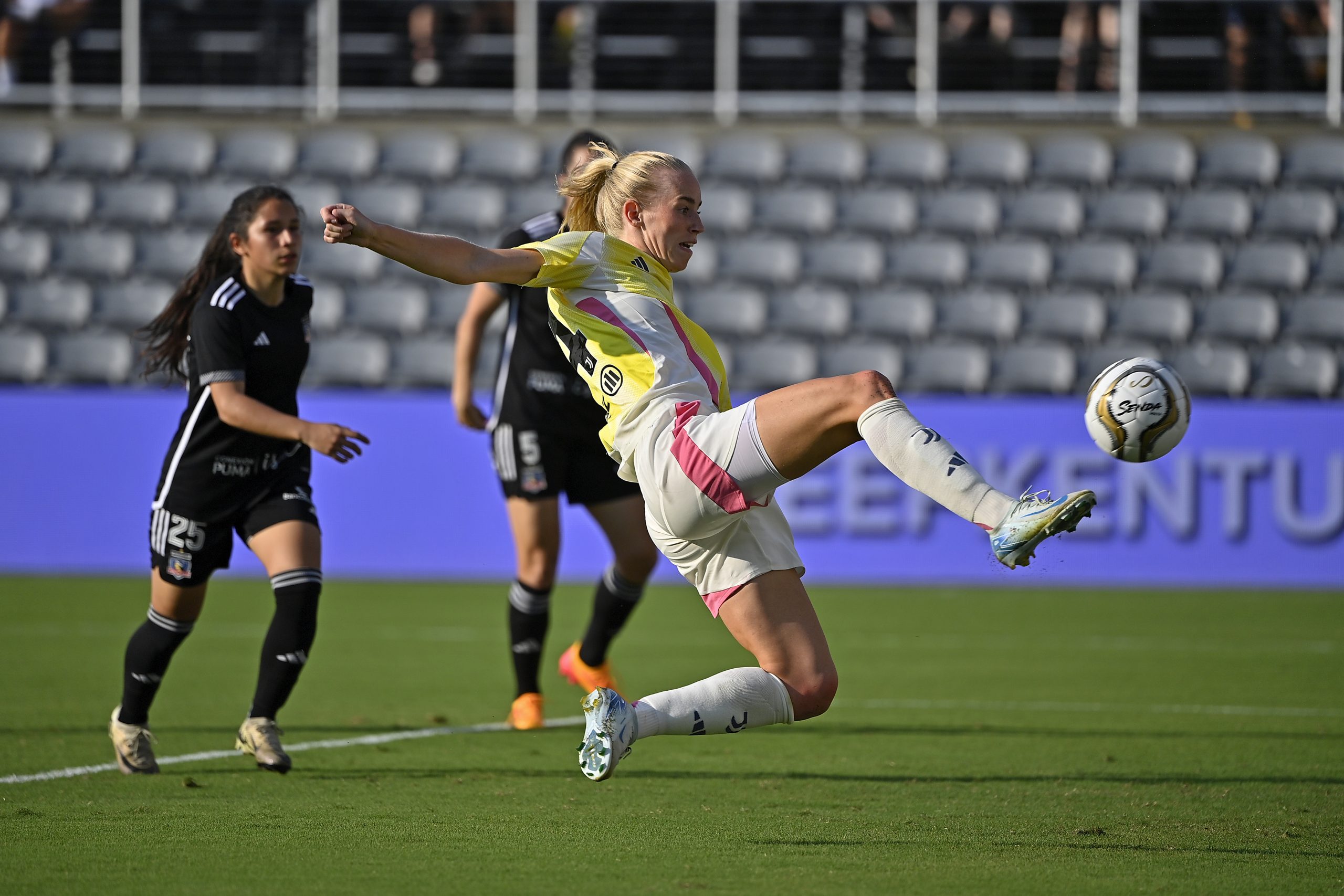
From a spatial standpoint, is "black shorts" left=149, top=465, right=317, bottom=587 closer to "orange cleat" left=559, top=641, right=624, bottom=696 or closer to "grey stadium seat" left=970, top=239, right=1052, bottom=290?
"orange cleat" left=559, top=641, right=624, bottom=696

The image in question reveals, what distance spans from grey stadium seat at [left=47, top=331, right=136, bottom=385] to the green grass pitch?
201 inches

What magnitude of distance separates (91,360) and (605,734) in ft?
40.2

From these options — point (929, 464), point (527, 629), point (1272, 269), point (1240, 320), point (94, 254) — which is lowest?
point (527, 629)

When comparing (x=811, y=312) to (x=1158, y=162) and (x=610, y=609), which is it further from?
(x=610, y=609)

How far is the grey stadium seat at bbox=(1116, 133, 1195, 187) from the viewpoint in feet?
51.6

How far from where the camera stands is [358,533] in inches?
484

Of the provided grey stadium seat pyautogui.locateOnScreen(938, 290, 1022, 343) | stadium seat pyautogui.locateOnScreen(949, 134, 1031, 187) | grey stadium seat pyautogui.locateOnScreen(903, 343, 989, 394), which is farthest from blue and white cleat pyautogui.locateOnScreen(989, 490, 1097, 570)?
stadium seat pyautogui.locateOnScreen(949, 134, 1031, 187)

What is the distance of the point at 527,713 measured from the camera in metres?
6.21

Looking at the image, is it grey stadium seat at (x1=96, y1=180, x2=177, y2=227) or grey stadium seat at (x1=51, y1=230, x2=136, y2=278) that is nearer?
grey stadium seat at (x1=51, y1=230, x2=136, y2=278)

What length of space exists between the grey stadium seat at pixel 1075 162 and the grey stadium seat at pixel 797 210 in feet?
7.13

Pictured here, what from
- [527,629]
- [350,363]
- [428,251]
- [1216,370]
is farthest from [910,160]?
[428,251]

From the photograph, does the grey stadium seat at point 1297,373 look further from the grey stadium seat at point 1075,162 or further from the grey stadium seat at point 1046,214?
the grey stadium seat at point 1075,162

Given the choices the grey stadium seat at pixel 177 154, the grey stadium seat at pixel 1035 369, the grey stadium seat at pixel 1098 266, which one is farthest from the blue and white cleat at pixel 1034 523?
Answer: the grey stadium seat at pixel 177 154

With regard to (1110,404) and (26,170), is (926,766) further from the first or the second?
(26,170)
